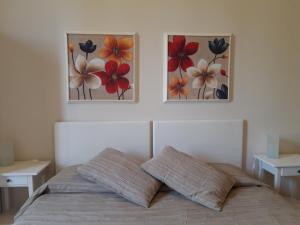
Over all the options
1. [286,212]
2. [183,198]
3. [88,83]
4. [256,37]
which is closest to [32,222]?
[183,198]

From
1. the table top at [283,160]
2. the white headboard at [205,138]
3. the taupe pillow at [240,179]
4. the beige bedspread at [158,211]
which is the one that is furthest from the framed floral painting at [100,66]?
the table top at [283,160]

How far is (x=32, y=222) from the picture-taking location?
1.72m

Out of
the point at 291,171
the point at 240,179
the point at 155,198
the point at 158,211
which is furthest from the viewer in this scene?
the point at 291,171

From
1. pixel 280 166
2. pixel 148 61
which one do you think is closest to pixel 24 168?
pixel 148 61

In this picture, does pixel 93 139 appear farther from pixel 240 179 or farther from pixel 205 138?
pixel 240 179

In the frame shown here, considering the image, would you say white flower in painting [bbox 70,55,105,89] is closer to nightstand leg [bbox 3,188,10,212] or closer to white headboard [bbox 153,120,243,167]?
white headboard [bbox 153,120,243,167]

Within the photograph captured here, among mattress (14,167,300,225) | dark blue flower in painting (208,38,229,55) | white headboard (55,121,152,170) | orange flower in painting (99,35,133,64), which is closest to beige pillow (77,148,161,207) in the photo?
mattress (14,167,300,225)

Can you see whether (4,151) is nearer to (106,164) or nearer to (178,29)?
(106,164)

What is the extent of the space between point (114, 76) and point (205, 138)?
3.55ft

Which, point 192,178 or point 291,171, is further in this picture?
point 291,171

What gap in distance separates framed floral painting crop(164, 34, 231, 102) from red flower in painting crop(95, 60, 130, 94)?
1.31 feet

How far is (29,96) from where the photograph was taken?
8.80 ft

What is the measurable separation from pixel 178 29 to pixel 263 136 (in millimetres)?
1416

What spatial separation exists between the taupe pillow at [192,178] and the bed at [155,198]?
0.21 ft
